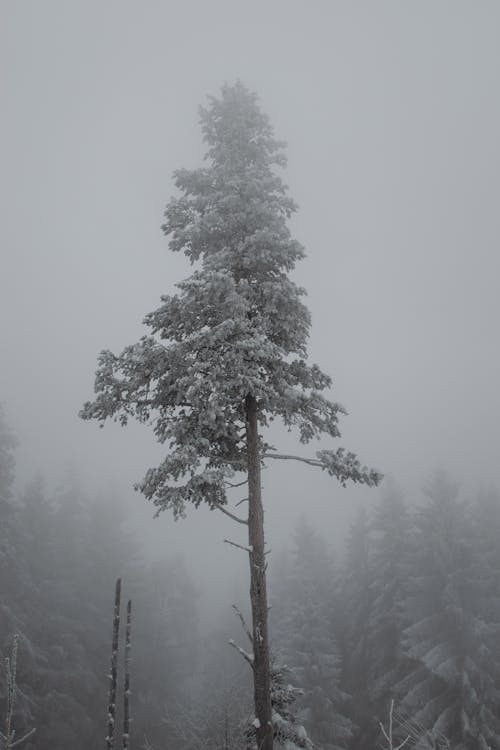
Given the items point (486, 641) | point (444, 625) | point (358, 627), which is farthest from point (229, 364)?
point (358, 627)

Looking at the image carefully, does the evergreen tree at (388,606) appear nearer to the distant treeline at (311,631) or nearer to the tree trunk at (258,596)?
the distant treeline at (311,631)

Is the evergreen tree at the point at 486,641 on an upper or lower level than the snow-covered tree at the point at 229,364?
lower

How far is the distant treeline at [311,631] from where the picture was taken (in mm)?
23031

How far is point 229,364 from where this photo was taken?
27.6 feet

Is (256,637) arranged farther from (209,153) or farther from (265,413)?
(209,153)

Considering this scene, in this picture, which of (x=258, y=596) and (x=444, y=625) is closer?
(x=258, y=596)

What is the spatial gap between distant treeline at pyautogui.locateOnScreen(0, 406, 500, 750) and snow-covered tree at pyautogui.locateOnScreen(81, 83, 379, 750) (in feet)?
41.4

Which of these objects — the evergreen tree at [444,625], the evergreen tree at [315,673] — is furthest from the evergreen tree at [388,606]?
the evergreen tree at [315,673]

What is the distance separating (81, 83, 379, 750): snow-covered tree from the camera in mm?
8320

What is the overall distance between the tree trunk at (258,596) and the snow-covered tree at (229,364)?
2 centimetres

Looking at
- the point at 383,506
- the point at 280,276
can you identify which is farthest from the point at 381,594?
the point at 280,276

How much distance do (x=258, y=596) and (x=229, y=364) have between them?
163 inches

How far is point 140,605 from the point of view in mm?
38500

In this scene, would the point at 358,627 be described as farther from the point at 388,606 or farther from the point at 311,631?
the point at 311,631
